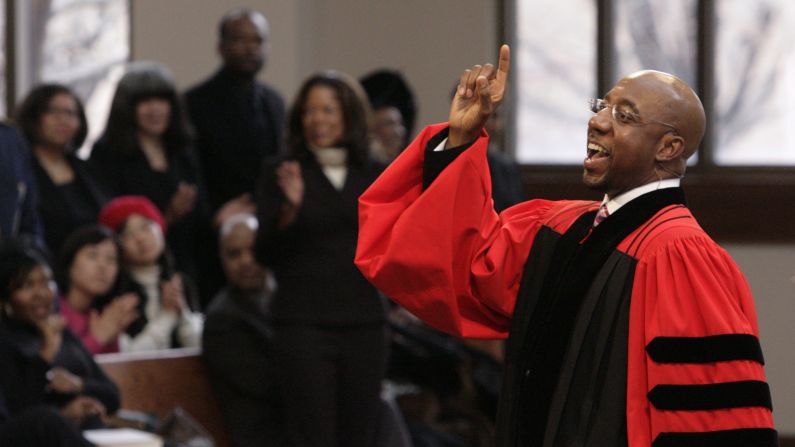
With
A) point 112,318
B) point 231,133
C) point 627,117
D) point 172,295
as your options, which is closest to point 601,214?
point 627,117

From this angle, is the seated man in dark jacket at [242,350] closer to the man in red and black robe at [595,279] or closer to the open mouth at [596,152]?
the man in red and black robe at [595,279]

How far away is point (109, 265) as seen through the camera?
5.59 m

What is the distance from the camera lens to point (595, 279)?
2.69 m

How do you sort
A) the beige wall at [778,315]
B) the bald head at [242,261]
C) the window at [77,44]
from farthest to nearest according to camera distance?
1. the window at [77,44]
2. the beige wall at [778,315]
3. the bald head at [242,261]

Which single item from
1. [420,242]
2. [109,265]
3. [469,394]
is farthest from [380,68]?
[420,242]

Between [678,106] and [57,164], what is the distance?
3.79 metres

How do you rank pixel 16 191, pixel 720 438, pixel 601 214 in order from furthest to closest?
pixel 16 191 < pixel 601 214 < pixel 720 438

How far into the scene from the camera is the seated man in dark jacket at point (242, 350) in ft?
18.3

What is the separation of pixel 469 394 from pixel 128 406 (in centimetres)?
154

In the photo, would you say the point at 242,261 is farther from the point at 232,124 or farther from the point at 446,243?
the point at 446,243

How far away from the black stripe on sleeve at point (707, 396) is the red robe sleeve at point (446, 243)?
43 centimetres

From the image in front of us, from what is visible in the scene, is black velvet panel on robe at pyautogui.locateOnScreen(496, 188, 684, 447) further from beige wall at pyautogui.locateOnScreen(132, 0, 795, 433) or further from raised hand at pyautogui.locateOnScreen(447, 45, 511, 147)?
beige wall at pyautogui.locateOnScreen(132, 0, 795, 433)

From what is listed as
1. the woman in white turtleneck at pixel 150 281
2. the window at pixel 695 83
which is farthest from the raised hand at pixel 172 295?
the window at pixel 695 83

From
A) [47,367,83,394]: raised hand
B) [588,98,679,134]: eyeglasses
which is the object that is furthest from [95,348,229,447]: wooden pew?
[588,98,679,134]: eyeglasses
